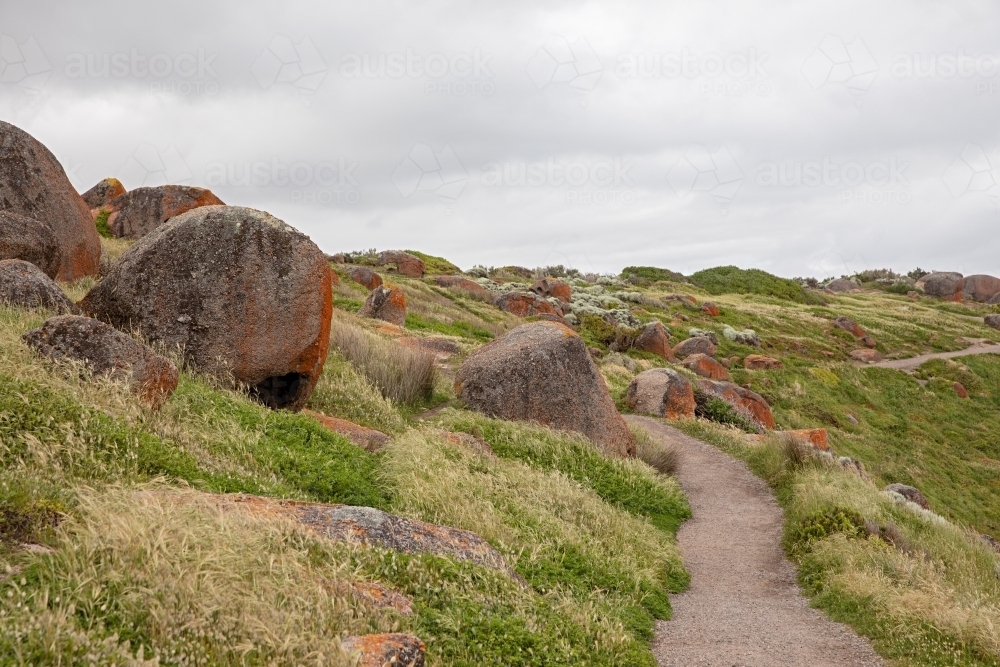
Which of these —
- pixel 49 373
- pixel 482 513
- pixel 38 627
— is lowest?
pixel 482 513

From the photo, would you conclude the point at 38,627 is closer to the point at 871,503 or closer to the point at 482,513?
the point at 482,513

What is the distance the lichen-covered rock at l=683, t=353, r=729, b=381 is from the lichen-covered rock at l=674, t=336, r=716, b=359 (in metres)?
5.23

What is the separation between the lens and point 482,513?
9.48m

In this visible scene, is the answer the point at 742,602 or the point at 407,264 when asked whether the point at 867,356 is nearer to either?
the point at 407,264

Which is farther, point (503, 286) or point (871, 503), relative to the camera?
point (503, 286)

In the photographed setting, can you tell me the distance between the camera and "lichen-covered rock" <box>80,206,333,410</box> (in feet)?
40.7

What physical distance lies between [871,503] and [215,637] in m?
13.3

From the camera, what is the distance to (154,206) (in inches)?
1190

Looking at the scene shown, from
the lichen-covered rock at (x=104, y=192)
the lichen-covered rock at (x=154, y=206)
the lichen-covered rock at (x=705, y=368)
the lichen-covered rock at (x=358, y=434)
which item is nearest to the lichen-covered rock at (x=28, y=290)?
the lichen-covered rock at (x=358, y=434)

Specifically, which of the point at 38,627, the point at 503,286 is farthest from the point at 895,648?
the point at 503,286

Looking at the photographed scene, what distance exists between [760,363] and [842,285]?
188 feet

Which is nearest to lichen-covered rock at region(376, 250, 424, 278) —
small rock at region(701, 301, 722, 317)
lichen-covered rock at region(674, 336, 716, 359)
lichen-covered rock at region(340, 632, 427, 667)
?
lichen-covered rock at region(674, 336, 716, 359)

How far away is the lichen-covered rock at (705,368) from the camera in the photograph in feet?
115

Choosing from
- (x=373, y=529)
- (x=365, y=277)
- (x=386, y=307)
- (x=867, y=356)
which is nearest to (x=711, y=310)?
(x=867, y=356)
